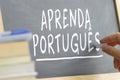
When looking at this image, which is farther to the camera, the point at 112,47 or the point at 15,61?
the point at 112,47

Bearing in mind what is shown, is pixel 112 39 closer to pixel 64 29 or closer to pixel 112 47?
pixel 112 47

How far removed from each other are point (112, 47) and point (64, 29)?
0.60 ft

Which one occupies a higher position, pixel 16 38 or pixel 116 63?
pixel 16 38

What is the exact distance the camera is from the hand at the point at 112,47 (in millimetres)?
1004

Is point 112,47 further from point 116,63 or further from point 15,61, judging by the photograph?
point 15,61

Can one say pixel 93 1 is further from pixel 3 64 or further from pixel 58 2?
pixel 3 64

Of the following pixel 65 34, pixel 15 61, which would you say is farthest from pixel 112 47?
pixel 15 61

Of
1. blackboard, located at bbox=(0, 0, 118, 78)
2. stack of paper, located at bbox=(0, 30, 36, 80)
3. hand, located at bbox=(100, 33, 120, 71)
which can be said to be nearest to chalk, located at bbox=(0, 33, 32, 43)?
stack of paper, located at bbox=(0, 30, 36, 80)

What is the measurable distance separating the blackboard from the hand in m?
0.03

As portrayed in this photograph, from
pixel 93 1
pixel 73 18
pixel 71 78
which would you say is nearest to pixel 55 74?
pixel 71 78

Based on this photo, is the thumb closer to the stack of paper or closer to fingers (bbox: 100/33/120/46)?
fingers (bbox: 100/33/120/46)

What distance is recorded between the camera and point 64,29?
3.28ft

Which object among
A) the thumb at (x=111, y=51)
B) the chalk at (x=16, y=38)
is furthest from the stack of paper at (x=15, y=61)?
the thumb at (x=111, y=51)

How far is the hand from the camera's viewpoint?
1004mm
